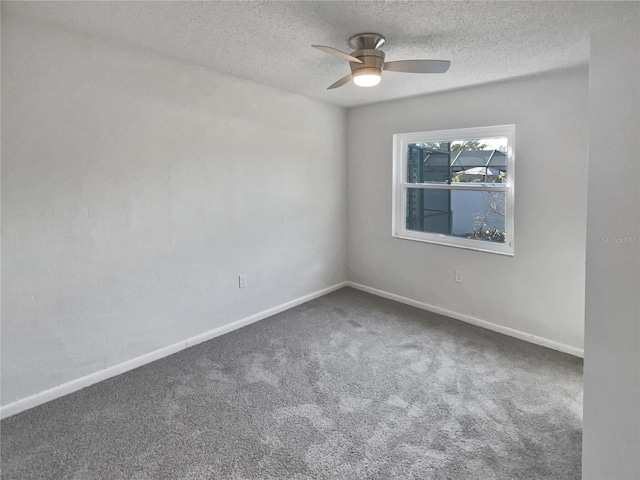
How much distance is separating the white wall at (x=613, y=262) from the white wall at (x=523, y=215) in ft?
5.28

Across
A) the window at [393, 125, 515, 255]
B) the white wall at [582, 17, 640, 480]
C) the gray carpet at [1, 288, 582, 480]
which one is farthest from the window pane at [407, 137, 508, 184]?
the white wall at [582, 17, 640, 480]

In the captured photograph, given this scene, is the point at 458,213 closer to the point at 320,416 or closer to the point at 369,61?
the point at 369,61

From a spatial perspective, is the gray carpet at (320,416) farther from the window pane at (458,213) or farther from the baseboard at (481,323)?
the window pane at (458,213)

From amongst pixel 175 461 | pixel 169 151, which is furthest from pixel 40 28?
pixel 175 461

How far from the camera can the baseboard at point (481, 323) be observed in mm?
2983

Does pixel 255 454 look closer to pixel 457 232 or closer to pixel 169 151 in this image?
pixel 169 151

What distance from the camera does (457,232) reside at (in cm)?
372

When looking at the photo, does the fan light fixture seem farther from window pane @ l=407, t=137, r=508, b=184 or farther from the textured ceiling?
window pane @ l=407, t=137, r=508, b=184

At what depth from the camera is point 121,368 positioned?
2.63 metres

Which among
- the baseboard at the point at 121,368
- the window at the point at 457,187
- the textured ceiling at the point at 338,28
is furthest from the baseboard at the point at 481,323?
the textured ceiling at the point at 338,28

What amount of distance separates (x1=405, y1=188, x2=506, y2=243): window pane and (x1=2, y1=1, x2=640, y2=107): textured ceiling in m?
1.15

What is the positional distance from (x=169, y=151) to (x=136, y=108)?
0.37 meters

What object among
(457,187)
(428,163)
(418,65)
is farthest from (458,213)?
(418,65)

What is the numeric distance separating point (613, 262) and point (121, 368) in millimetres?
3029
